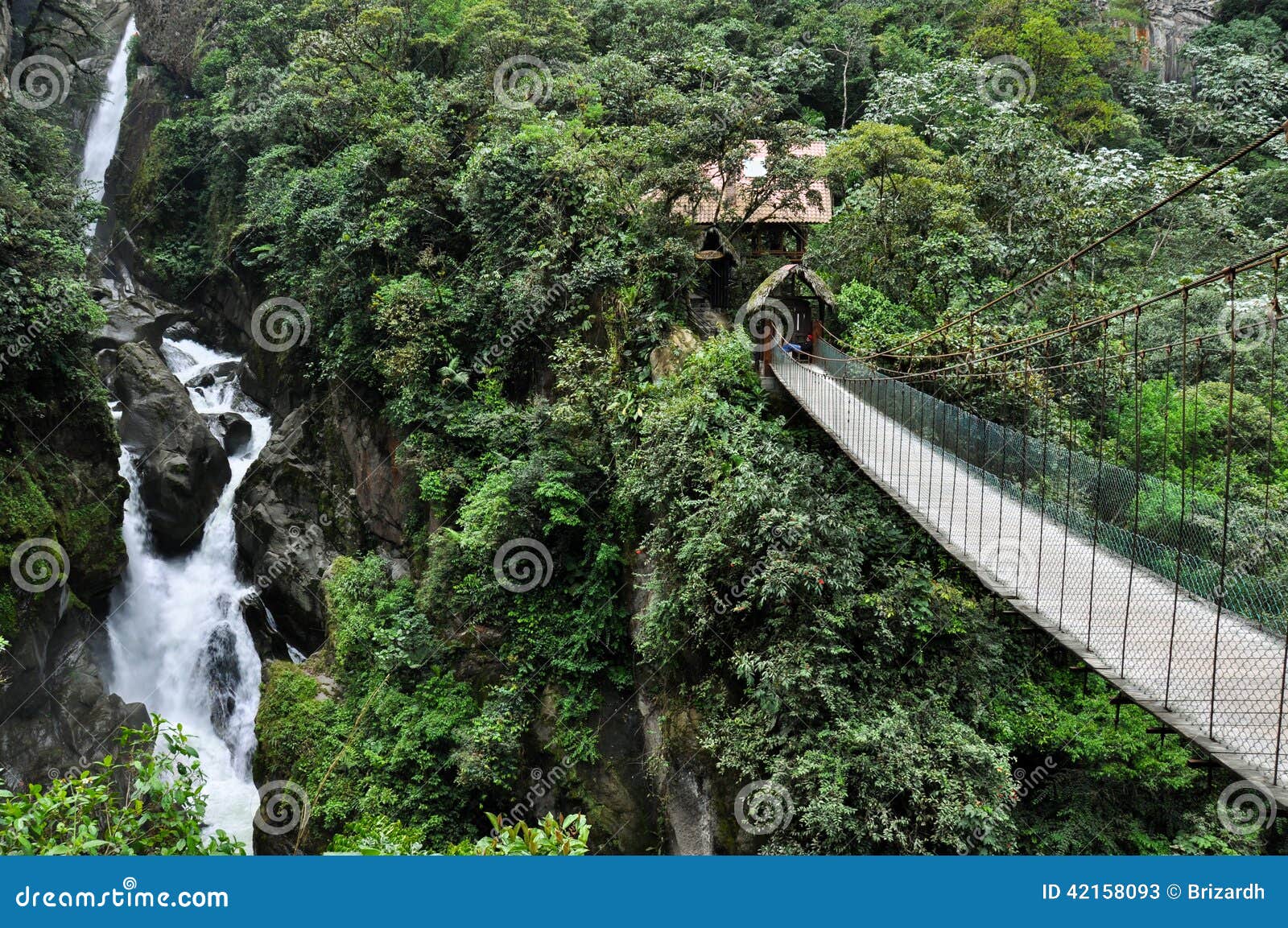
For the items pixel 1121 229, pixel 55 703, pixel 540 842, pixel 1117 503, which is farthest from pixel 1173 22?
pixel 55 703

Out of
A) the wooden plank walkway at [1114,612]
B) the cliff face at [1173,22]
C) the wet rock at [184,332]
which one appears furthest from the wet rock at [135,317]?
the cliff face at [1173,22]

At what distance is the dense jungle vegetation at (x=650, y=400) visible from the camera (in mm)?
8250

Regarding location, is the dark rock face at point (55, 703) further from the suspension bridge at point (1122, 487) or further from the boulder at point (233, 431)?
the suspension bridge at point (1122, 487)

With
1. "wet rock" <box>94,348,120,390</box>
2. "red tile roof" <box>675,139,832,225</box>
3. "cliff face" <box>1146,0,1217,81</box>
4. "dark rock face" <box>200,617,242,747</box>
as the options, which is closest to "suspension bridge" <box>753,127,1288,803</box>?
"red tile roof" <box>675,139,832,225</box>

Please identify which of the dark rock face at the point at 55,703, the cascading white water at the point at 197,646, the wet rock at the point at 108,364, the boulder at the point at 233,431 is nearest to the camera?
the dark rock face at the point at 55,703

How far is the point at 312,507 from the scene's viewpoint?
15492 mm

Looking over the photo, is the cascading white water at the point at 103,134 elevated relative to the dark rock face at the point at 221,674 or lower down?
elevated

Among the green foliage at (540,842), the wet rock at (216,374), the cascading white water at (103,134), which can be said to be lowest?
the green foliage at (540,842)

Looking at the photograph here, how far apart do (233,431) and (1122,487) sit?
52.3ft

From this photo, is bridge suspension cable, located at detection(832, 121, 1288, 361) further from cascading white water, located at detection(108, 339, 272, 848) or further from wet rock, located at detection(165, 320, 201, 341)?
wet rock, located at detection(165, 320, 201, 341)

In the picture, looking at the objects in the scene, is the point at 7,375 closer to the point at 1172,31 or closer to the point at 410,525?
the point at 410,525

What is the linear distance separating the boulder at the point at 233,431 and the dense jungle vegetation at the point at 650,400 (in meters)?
1.42

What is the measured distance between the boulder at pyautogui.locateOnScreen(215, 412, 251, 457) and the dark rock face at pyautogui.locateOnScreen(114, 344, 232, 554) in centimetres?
73

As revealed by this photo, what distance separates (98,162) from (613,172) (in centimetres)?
1968
